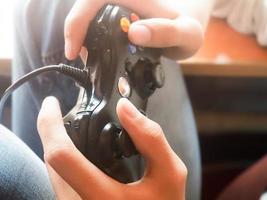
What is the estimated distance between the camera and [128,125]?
1.11ft

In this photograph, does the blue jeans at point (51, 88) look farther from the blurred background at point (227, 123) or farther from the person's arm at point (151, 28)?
the blurred background at point (227, 123)

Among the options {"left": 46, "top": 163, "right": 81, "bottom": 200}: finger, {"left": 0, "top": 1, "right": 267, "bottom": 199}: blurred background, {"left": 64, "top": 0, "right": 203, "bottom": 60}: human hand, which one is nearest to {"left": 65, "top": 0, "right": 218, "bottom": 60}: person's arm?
{"left": 64, "top": 0, "right": 203, "bottom": 60}: human hand

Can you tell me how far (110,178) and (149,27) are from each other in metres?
0.15

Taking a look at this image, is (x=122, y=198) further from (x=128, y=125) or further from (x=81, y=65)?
(x=81, y=65)

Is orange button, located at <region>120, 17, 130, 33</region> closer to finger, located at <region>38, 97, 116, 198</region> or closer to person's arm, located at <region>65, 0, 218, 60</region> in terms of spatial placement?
person's arm, located at <region>65, 0, 218, 60</region>

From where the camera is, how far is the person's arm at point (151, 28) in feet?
1.34

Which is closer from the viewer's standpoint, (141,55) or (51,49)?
(141,55)

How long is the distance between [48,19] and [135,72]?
178 millimetres

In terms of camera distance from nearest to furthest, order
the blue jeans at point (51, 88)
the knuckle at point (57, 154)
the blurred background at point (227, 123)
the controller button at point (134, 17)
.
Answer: the knuckle at point (57, 154) < the controller button at point (134, 17) < the blue jeans at point (51, 88) < the blurred background at point (227, 123)

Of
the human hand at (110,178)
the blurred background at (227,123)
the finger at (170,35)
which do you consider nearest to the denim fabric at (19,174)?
the human hand at (110,178)

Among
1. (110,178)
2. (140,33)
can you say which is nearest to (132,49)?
(140,33)

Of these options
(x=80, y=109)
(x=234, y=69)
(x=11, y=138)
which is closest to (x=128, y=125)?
(x=80, y=109)

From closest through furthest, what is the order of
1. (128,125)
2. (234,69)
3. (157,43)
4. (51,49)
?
(128,125) < (157,43) < (51,49) < (234,69)

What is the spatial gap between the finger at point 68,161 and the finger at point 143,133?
0.04 metres
